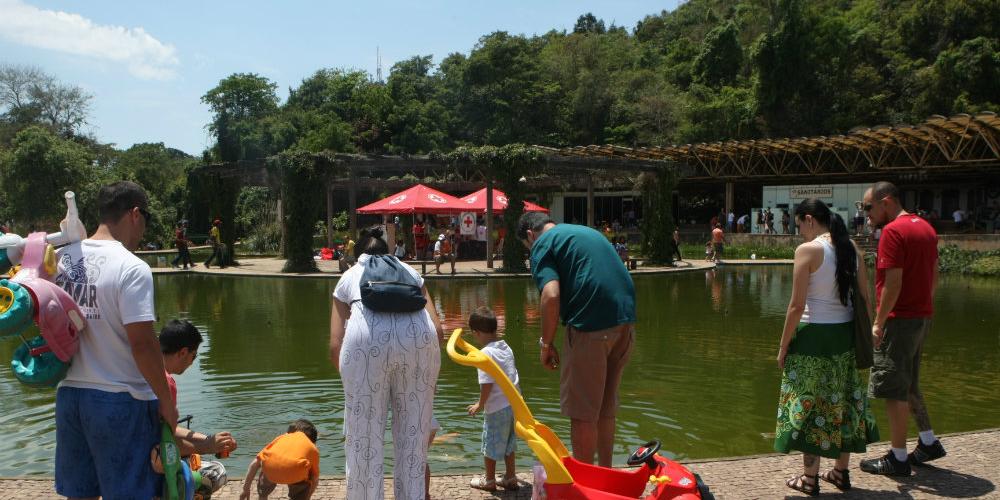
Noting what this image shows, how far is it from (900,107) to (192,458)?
46521 mm

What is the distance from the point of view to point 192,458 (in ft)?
12.4

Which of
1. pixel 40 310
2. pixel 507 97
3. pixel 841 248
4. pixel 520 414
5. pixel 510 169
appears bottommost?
pixel 520 414

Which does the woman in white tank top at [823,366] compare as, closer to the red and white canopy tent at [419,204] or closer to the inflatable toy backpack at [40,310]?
the inflatable toy backpack at [40,310]

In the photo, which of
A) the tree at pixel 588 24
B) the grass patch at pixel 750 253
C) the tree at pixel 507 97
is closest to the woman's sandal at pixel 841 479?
the grass patch at pixel 750 253

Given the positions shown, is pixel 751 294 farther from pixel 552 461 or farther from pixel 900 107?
pixel 900 107

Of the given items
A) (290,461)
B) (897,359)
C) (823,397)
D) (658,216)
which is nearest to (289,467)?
(290,461)

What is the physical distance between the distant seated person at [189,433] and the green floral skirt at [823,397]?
2995mm

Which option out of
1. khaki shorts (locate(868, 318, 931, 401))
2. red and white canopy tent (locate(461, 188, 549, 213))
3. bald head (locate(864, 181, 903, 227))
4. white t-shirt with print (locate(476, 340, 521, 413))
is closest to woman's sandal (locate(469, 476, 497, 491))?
white t-shirt with print (locate(476, 340, 521, 413))

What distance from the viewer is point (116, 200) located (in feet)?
10.3

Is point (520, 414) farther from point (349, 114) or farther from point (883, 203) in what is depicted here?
point (349, 114)

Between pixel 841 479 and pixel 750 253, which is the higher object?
pixel 750 253

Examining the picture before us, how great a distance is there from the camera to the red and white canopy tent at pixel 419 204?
82.1 feet

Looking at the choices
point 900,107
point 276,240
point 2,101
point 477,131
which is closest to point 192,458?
point 276,240

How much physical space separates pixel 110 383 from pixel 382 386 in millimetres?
1104
